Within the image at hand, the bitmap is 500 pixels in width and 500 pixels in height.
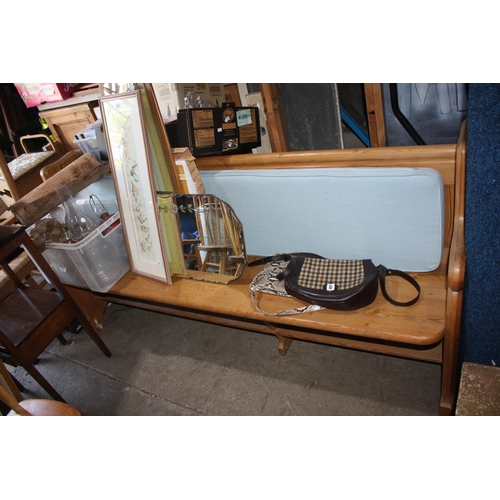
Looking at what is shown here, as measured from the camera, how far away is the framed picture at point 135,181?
160 centimetres

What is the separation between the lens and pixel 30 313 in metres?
1.74

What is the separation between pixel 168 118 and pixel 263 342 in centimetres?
134

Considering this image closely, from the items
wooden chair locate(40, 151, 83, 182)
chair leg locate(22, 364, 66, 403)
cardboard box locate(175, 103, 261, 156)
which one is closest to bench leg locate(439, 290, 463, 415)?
cardboard box locate(175, 103, 261, 156)

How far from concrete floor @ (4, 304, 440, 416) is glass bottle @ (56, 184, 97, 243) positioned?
2.57 ft

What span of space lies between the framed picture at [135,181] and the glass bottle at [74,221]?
20 cm

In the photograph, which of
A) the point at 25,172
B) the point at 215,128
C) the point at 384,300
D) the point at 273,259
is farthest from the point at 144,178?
the point at 25,172

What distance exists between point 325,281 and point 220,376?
0.82 metres

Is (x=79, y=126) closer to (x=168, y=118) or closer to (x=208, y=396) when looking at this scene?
(x=168, y=118)

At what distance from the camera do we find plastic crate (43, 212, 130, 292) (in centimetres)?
178

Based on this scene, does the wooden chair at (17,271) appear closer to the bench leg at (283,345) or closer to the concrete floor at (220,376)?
the concrete floor at (220,376)

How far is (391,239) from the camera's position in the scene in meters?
1.46

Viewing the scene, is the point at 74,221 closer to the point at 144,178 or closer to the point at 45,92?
the point at 144,178

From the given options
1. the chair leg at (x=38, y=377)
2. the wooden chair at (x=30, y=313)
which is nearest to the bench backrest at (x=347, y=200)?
the wooden chair at (x=30, y=313)

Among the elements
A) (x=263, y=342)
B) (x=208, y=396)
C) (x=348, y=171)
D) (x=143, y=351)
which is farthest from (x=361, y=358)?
(x=143, y=351)
